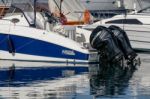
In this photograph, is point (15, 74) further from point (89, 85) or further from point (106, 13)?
point (106, 13)

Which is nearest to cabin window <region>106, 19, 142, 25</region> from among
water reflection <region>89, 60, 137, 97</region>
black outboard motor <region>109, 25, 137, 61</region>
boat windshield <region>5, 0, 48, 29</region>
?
boat windshield <region>5, 0, 48, 29</region>

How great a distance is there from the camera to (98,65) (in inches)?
1014

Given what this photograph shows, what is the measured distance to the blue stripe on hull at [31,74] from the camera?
20797mm

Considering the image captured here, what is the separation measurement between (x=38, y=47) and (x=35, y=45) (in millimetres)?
131

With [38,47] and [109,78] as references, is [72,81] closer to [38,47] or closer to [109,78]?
[109,78]

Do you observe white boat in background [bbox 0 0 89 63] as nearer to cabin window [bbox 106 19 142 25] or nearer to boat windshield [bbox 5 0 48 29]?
boat windshield [bbox 5 0 48 29]

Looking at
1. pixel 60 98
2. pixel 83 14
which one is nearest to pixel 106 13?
pixel 83 14

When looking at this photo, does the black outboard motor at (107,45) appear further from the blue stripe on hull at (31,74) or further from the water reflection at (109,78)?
the blue stripe on hull at (31,74)

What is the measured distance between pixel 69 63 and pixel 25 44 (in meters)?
1.75

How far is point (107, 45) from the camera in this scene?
2558 centimetres

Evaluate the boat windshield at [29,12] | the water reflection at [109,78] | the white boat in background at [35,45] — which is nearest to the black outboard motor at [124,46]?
the water reflection at [109,78]

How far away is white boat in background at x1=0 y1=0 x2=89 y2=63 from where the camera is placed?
25250 millimetres

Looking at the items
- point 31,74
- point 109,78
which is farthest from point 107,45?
point 31,74

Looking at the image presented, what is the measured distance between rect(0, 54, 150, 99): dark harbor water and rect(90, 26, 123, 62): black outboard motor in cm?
56
